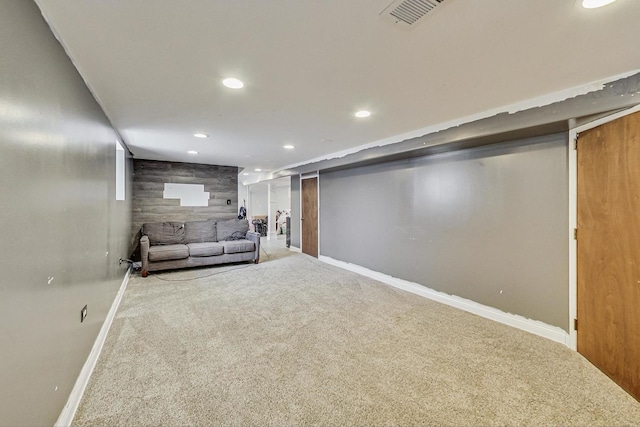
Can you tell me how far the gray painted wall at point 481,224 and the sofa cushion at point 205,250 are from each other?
A: 291cm

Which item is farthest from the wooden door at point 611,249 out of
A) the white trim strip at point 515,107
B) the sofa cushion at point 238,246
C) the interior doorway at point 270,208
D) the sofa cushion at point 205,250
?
the interior doorway at point 270,208

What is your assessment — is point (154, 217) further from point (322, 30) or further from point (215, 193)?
point (322, 30)

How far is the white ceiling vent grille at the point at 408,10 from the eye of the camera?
1.23 metres

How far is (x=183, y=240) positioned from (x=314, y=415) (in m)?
5.05

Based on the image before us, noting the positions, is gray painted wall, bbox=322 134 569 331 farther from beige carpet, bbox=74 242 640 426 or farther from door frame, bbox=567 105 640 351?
beige carpet, bbox=74 242 640 426

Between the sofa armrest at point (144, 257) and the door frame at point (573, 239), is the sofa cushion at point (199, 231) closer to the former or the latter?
the sofa armrest at point (144, 257)

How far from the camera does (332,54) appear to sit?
1.67 meters

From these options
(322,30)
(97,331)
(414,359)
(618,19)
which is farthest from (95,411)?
(618,19)

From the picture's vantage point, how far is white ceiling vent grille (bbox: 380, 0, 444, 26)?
123cm

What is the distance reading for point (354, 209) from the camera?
16.7 ft

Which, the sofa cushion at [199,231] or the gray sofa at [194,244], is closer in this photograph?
the gray sofa at [194,244]

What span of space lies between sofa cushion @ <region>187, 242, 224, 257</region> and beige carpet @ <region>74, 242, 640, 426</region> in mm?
1680

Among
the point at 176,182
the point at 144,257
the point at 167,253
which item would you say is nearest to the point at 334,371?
the point at 167,253

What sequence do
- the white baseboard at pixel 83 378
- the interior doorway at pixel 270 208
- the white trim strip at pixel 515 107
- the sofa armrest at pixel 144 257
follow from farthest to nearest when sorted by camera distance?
the interior doorway at pixel 270 208 → the sofa armrest at pixel 144 257 → the white trim strip at pixel 515 107 → the white baseboard at pixel 83 378
